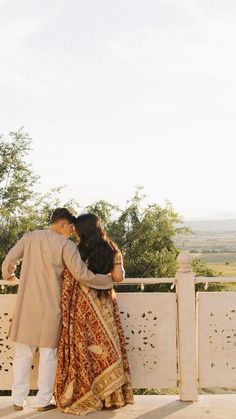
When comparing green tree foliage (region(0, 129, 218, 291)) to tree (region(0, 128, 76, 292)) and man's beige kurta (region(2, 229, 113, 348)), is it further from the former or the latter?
man's beige kurta (region(2, 229, 113, 348))

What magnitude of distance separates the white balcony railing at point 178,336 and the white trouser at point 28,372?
28 cm

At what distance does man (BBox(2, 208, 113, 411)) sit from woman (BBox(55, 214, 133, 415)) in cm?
6

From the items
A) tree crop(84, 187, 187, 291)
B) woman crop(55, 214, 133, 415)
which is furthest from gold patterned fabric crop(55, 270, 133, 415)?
tree crop(84, 187, 187, 291)

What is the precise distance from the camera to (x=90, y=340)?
4.94 metres

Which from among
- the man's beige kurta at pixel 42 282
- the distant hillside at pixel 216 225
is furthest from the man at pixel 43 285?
the distant hillside at pixel 216 225

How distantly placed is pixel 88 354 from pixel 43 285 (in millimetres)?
557

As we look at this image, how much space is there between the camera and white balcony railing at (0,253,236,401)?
17.2 ft

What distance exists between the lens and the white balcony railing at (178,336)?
17.2ft

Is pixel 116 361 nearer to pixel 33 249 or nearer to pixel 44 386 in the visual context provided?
pixel 44 386

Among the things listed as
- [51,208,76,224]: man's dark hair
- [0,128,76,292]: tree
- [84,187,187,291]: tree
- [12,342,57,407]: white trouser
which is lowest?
[12,342,57,407]: white trouser

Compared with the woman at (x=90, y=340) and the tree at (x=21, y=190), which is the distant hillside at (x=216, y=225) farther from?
the woman at (x=90, y=340)

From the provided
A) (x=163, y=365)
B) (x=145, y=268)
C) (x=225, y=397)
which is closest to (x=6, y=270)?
(x=163, y=365)

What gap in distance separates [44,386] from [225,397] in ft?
4.48

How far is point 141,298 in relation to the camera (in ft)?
17.3
